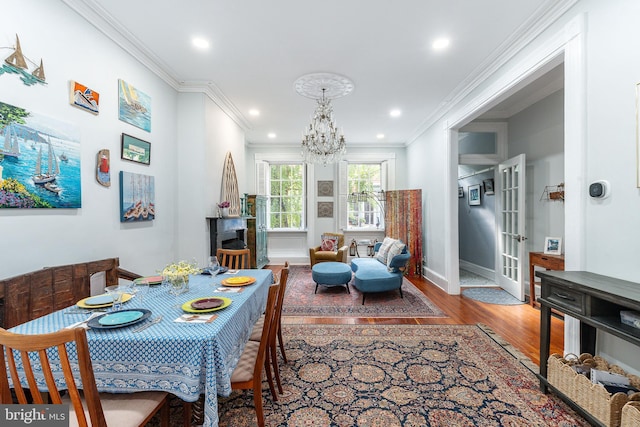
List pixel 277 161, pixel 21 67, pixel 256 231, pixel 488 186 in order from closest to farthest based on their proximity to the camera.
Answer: pixel 21 67 → pixel 488 186 → pixel 256 231 → pixel 277 161

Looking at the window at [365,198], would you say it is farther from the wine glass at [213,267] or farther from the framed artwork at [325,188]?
the wine glass at [213,267]

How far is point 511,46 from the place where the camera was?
104 inches

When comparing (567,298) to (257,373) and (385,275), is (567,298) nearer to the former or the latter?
(257,373)

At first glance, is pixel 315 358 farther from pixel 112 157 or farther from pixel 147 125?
pixel 147 125

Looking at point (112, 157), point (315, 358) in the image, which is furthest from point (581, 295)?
point (112, 157)

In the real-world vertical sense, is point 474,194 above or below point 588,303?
above

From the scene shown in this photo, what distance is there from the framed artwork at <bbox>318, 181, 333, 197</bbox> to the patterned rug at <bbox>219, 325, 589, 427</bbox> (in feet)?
13.1

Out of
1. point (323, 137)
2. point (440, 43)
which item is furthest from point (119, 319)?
point (440, 43)

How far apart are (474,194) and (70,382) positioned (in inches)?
250

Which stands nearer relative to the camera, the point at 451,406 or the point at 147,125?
the point at 451,406

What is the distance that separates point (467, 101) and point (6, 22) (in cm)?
437

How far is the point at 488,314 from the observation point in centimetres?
341

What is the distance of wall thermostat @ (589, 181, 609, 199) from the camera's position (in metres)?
1.80

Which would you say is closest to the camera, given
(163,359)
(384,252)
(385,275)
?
(163,359)
